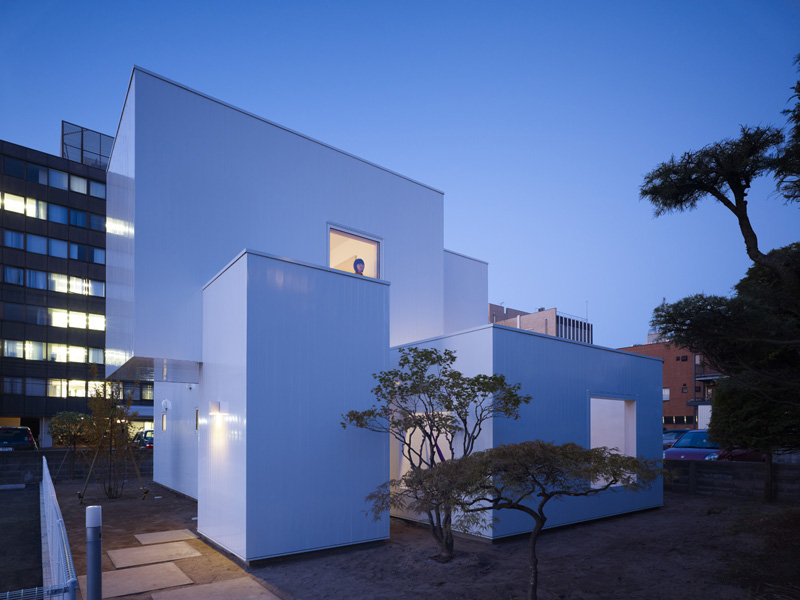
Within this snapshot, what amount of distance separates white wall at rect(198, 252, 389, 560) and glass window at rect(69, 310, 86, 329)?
37148 mm

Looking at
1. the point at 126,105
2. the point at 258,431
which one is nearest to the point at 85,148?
the point at 126,105

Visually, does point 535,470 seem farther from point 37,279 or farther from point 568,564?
point 37,279

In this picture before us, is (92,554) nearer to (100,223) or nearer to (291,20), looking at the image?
(291,20)

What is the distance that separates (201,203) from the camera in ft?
32.0

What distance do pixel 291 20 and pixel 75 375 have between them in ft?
100

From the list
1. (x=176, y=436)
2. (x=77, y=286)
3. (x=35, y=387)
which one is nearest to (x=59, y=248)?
(x=77, y=286)

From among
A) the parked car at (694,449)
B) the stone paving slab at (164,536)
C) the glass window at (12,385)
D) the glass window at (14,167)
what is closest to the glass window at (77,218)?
the glass window at (14,167)

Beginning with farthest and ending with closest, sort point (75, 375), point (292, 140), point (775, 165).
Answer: point (75, 375) < point (292, 140) < point (775, 165)

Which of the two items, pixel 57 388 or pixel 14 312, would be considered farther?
pixel 57 388

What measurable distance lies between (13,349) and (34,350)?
1.25 meters

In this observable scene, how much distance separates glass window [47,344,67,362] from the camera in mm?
38031

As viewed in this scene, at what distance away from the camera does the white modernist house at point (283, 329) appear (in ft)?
24.6

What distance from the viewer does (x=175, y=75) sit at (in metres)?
77.6

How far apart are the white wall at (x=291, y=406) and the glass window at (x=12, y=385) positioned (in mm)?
35952
